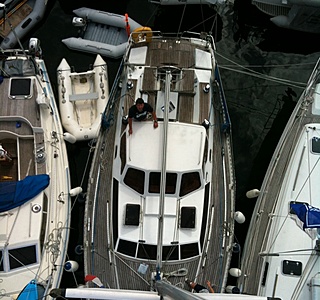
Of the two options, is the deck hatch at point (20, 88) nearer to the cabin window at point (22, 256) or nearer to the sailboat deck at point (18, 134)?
the sailboat deck at point (18, 134)

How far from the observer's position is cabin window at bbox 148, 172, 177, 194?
893 cm

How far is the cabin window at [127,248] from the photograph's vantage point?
28.5 feet

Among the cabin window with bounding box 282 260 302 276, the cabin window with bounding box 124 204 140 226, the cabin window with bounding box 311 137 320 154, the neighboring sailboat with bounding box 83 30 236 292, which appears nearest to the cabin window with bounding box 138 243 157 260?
the neighboring sailboat with bounding box 83 30 236 292

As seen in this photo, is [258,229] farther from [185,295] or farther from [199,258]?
[185,295]

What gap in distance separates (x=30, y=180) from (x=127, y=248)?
2.83 meters

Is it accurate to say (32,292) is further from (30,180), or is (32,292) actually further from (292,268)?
(292,268)

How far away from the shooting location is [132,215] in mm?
8812

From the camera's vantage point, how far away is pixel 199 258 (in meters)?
8.78

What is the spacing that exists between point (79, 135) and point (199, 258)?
15.6ft

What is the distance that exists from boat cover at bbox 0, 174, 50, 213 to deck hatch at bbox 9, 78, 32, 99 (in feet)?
7.49

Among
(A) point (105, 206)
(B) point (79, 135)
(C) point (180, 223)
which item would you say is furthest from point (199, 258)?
(B) point (79, 135)

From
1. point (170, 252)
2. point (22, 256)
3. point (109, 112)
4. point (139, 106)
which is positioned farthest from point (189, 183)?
point (22, 256)

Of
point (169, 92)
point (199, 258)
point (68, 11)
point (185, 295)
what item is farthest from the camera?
point (68, 11)

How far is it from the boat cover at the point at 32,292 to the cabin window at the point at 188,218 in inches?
131
